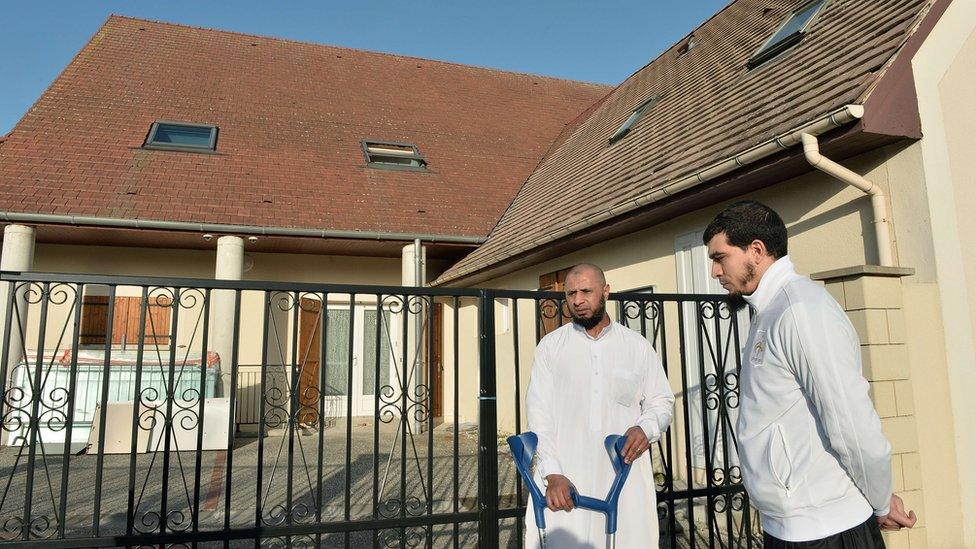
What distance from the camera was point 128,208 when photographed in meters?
8.75

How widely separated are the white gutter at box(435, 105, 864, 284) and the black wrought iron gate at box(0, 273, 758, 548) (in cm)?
95

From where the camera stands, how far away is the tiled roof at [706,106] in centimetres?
440

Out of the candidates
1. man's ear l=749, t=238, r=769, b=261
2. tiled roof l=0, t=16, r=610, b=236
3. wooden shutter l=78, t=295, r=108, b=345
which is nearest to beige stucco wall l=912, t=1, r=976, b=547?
man's ear l=749, t=238, r=769, b=261

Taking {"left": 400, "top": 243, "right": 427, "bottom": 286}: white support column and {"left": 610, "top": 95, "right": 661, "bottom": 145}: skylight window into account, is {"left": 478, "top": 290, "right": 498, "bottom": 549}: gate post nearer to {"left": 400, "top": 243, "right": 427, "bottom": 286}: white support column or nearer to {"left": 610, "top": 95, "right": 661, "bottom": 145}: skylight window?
{"left": 610, "top": 95, "right": 661, "bottom": 145}: skylight window

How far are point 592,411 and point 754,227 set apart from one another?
1164 millimetres

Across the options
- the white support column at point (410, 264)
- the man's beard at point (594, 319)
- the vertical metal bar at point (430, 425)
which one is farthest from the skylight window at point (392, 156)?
the man's beard at point (594, 319)

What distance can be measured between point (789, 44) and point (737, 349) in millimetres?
3629

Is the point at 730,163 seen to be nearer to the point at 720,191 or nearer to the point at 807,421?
the point at 720,191

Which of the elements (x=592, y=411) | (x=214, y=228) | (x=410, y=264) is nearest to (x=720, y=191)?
(x=592, y=411)

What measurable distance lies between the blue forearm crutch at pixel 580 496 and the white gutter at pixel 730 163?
8.25 ft

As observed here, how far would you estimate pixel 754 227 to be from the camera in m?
1.95

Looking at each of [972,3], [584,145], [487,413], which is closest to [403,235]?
[584,145]

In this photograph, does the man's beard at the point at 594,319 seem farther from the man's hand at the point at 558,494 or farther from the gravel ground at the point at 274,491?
the gravel ground at the point at 274,491

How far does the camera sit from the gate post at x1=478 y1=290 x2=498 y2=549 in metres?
3.34
